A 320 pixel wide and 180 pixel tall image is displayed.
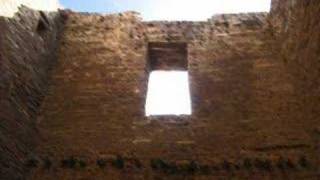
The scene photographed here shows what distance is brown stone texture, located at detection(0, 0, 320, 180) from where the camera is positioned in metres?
6.20

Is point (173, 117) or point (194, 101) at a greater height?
point (194, 101)

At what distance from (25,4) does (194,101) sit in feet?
8.77

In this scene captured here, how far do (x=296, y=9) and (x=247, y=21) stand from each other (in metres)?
1.26

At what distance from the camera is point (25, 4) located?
730cm

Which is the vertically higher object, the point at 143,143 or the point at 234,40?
the point at 234,40

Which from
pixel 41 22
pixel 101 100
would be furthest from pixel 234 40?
pixel 41 22

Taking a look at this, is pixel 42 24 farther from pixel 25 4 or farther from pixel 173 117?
pixel 173 117

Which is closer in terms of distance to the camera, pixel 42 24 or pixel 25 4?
pixel 25 4

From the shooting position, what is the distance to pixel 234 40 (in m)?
7.76

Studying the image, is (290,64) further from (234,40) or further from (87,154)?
(87,154)

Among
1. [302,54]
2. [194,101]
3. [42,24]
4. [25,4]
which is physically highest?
[25,4]

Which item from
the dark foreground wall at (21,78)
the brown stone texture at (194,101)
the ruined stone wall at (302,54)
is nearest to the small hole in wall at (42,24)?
the dark foreground wall at (21,78)

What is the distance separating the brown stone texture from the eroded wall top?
0.37 meters

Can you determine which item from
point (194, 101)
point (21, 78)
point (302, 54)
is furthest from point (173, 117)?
point (21, 78)
